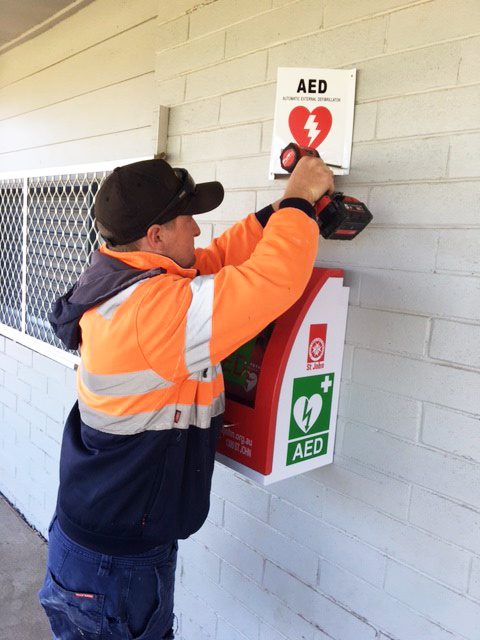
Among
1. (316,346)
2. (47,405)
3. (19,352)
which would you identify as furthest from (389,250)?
(19,352)

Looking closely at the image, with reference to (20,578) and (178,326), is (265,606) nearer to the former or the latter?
(178,326)

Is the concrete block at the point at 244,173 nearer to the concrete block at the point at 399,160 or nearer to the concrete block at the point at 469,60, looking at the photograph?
the concrete block at the point at 399,160

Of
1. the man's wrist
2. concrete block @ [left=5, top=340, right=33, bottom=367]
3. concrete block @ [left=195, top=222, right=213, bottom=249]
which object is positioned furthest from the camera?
concrete block @ [left=5, top=340, right=33, bottom=367]

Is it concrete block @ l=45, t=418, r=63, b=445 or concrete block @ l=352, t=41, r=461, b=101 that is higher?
concrete block @ l=352, t=41, r=461, b=101

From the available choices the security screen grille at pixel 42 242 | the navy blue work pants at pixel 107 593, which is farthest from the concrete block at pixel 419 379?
the security screen grille at pixel 42 242

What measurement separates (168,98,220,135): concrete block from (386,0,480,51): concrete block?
86cm

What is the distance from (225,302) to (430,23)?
1.06m

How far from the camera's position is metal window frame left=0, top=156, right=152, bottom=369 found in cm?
323

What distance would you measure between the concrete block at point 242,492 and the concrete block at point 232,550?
155 mm

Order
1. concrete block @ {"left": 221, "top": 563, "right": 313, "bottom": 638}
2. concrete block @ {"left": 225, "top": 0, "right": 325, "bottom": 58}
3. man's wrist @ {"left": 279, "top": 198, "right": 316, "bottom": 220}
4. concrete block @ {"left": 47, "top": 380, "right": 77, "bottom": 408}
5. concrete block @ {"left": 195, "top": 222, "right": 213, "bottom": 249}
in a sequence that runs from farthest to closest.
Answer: concrete block @ {"left": 47, "top": 380, "right": 77, "bottom": 408} < concrete block @ {"left": 195, "top": 222, "right": 213, "bottom": 249} < concrete block @ {"left": 221, "top": 563, "right": 313, "bottom": 638} < concrete block @ {"left": 225, "top": 0, "right": 325, "bottom": 58} < man's wrist @ {"left": 279, "top": 198, "right": 316, "bottom": 220}

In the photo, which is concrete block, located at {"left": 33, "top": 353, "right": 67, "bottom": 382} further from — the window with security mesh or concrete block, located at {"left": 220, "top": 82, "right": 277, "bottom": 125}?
concrete block, located at {"left": 220, "top": 82, "right": 277, "bottom": 125}

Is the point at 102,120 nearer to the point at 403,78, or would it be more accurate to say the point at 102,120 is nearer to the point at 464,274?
the point at 403,78

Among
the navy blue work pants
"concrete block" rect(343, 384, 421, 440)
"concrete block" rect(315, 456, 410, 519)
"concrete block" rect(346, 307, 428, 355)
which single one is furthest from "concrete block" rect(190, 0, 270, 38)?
the navy blue work pants

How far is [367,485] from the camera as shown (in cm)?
186
